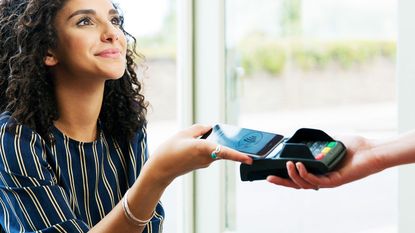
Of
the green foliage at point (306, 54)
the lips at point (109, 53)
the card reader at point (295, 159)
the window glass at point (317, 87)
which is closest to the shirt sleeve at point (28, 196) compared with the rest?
the lips at point (109, 53)

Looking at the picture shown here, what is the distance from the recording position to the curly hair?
115cm

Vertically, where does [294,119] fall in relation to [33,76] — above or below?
below

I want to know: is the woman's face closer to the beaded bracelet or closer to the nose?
the nose

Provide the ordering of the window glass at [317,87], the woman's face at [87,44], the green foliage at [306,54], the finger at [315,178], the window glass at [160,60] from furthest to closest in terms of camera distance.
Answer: the green foliage at [306,54] < the window glass at [160,60] < the window glass at [317,87] < the woman's face at [87,44] < the finger at [315,178]

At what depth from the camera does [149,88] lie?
220 centimetres

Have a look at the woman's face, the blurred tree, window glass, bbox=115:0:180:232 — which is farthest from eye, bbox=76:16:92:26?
the blurred tree

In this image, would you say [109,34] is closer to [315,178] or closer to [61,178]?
[61,178]

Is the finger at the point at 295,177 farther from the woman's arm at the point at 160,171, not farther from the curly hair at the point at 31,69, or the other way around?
the curly hair at the point at 31,69

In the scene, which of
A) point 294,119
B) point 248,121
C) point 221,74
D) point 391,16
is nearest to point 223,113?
point 221,74

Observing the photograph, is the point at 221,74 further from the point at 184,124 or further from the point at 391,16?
the point at 391,16

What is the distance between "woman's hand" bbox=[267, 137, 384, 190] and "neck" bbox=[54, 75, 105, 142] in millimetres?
416

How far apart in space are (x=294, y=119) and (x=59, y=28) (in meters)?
1.63

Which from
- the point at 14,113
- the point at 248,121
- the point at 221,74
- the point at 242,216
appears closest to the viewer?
the point at 14,113

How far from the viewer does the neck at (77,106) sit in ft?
3.87
